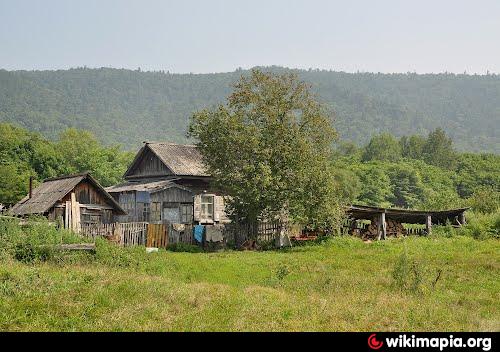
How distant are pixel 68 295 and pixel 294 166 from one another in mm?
23773

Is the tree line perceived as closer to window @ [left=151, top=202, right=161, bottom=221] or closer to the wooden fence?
window @ [left=151, top=202, right=161, bottom=221]

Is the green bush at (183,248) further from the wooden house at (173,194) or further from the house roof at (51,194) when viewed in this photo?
the wooden house at (173,194)

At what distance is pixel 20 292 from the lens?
16.4 m

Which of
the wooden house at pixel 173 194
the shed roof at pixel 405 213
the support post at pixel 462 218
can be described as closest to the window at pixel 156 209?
the wooden house at pixel 173 194

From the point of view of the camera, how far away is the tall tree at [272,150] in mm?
38219

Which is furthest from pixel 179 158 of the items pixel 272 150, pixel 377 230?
pixel 377 230

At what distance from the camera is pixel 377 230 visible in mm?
43812

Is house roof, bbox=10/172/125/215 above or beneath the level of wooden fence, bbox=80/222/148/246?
above

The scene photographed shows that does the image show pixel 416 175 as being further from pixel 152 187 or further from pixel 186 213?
pixel 152 187

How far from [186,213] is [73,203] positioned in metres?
9.54

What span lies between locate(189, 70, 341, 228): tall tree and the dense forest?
19633 millimetres

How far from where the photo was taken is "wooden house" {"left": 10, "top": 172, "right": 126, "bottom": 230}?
3650 cm

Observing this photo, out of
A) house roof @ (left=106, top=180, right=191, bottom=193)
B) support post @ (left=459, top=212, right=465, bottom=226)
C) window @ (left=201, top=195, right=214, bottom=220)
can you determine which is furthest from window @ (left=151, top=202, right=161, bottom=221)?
support post @ (left=459, top=212, right=465, bottom=226)

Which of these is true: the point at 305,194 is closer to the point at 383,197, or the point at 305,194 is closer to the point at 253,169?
the point at 253,169
